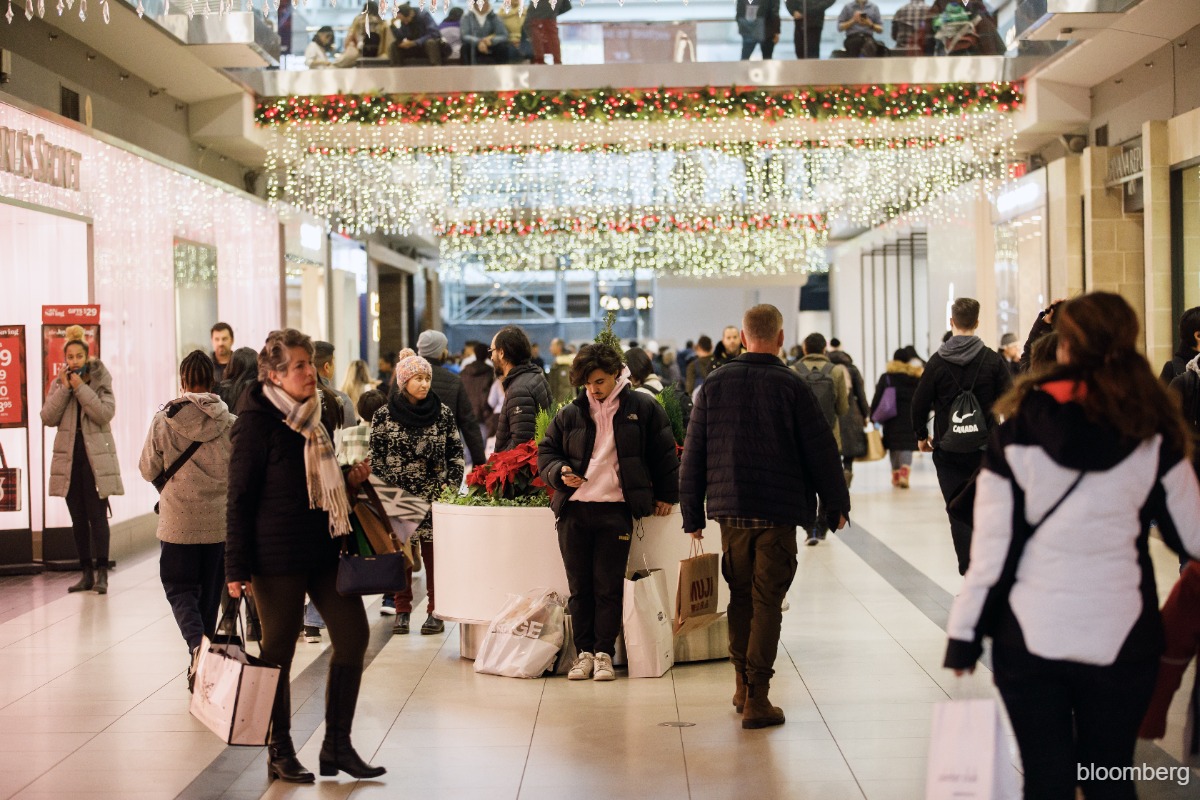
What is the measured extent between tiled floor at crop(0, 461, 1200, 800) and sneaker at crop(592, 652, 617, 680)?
0.06m

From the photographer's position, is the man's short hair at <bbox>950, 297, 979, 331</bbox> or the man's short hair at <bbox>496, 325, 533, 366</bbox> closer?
the man's short hair at <bbox>950, 297, 979, 331</bbox>

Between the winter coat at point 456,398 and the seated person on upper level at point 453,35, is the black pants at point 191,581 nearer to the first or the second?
the winter coat at point 456,398

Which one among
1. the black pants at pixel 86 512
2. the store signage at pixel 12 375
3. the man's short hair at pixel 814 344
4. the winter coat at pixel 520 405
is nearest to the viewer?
the winter coat at pixel 520 405

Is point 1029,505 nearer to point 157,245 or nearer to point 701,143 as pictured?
point 157,245

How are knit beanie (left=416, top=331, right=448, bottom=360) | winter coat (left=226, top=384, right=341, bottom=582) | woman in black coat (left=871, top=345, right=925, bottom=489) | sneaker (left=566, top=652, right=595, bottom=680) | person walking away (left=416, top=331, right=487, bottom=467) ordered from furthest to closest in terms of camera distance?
woman in black coat (left=871, top=345, right=925, bottom=489) < knit beanie (left=416, top=331, right=448, bottom=360) < person walking away (left=416, top=331, right=487, bottom=467) < sneaker (left=566, top=652, right=595, bottom=680) < winter coat (left=226, top=384, right=341, bottom=582)

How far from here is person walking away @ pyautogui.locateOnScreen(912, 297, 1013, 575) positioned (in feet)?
21.3

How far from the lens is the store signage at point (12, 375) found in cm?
900

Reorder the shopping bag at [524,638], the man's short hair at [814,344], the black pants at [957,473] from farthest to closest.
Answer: the man's short hair at [814,344] → the black pants at [957,473] → the shopping bag at [524,638]

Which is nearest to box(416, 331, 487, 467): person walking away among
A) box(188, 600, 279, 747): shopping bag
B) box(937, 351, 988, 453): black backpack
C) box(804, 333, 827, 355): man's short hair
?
box(937, 351, 988, 453): black backpack

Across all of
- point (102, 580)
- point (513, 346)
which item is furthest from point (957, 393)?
point (102, 580)

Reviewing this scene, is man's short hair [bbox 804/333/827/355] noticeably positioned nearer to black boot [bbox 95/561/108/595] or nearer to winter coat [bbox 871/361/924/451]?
winter coat [bbox 871/361/924/451]

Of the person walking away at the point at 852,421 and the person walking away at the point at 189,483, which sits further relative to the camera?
the person walking away at the point at 852,421

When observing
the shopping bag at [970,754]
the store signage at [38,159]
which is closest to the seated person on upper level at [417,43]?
the store signage at [38,159]

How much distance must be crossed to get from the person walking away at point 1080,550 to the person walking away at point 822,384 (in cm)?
738
